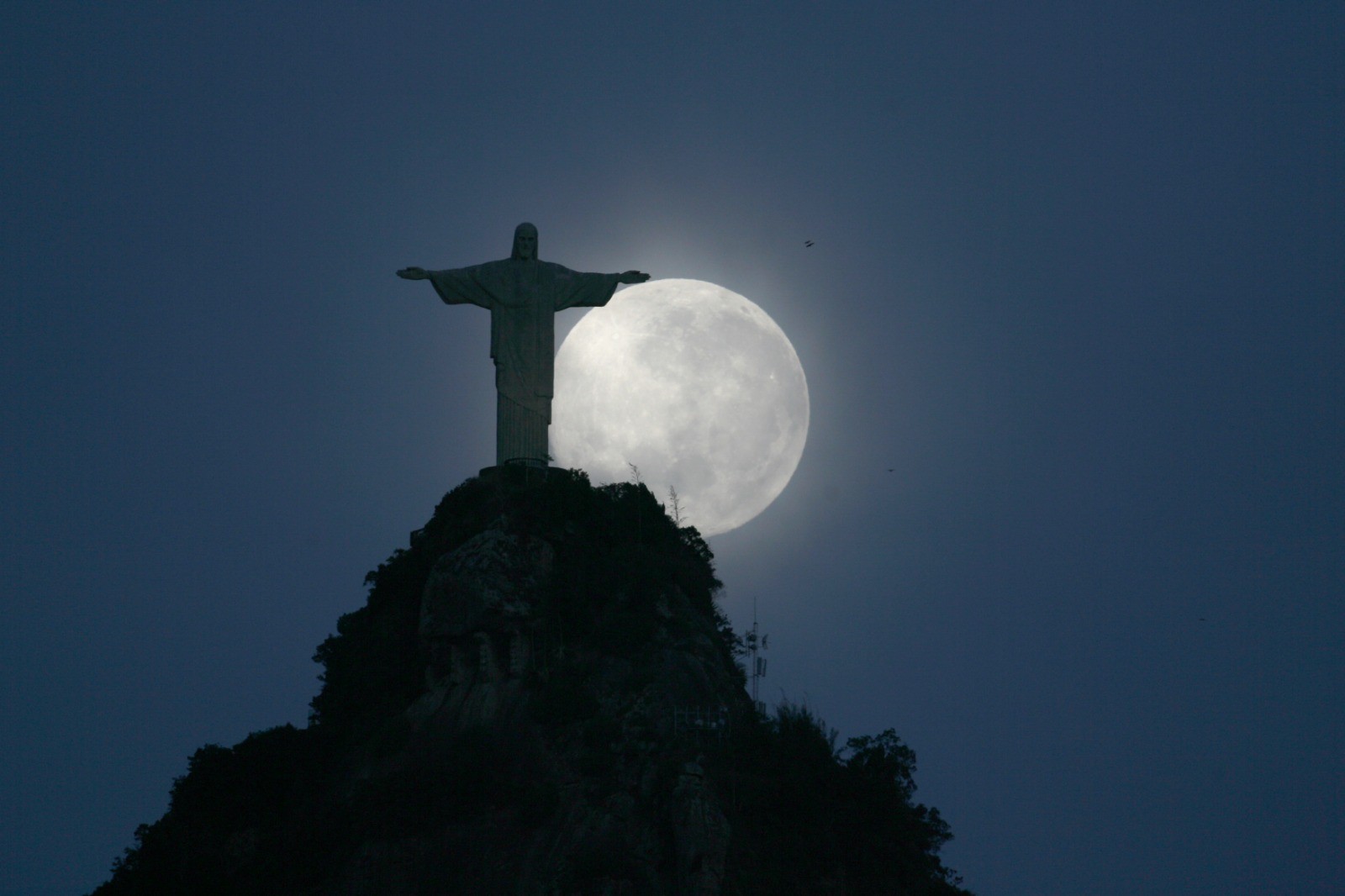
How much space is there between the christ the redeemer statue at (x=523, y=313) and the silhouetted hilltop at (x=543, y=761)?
1.46 metres

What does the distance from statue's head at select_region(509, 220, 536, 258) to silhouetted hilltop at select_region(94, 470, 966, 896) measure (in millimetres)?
6259

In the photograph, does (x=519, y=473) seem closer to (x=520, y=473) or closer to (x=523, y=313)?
(x=520, y=473)

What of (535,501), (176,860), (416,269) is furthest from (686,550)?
(176,860)

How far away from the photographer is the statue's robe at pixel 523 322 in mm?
41219

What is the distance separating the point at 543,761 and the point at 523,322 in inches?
490

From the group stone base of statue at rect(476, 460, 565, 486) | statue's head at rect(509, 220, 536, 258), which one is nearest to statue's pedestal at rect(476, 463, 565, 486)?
stone base of statue at rect(476, 460, 565, 486)

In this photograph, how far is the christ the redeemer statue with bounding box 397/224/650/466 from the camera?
41.2m

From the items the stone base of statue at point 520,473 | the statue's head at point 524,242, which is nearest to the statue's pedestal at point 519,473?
the stone base of statue at point 520,473

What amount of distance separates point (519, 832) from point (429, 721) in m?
4.62

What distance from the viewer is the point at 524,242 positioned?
4250 centimetres

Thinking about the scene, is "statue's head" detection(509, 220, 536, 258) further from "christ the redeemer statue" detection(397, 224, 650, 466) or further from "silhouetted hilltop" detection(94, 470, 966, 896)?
"silhouetted hilltop" detection(94, 470, 966, 896)

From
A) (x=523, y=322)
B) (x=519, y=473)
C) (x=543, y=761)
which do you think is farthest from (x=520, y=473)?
(x=543, y=761)

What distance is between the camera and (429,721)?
36781mm

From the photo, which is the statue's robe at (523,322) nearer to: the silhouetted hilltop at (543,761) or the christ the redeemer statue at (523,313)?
the christ the redeemer statue at (523,313)
